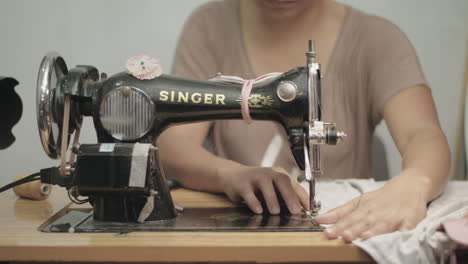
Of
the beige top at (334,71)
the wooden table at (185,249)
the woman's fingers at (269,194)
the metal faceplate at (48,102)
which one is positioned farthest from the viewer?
the beige top at (334,71)

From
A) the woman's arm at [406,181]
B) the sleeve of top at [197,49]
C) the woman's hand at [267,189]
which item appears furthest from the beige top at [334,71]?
the woman's hand at [267,189]

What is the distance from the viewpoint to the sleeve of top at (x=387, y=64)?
1.35 m

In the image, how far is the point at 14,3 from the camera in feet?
5.02

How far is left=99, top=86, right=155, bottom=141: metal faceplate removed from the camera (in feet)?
3.01

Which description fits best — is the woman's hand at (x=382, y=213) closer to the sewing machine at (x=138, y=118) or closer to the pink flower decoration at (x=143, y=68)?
the sewing machine at (x=138, y=118)

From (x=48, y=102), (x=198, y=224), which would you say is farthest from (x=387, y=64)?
(x=48, y=102)

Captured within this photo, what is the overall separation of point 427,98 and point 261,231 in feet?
2.18

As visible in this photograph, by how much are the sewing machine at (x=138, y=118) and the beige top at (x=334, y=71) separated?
1.76 feet

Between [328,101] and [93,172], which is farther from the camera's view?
[328,101]

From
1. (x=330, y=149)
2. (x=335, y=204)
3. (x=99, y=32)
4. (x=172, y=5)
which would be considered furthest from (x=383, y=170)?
(x=99, y=32)

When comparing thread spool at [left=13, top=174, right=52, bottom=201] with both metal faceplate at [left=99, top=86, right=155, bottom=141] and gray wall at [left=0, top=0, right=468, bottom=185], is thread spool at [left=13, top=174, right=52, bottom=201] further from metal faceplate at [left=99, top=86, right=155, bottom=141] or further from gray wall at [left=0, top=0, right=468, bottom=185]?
gray wall at [left=0, top=0, right=468, bottom=185]

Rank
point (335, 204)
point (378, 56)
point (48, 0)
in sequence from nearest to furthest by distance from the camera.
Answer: point (335, 204)
point (378, 56)
point (48, 0)

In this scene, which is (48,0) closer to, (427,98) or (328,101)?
(328,101)

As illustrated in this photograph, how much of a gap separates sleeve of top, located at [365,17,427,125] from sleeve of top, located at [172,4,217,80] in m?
0.45
